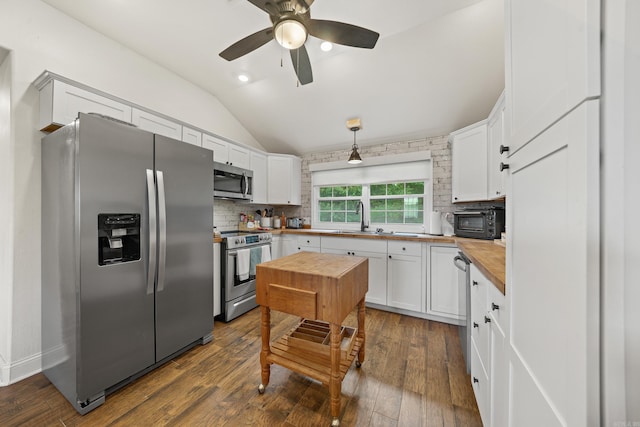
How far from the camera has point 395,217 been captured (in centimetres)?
379

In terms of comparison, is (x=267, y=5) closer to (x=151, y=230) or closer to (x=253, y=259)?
(x=151, y=230)

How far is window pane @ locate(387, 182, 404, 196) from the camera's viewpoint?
3732 millimetres

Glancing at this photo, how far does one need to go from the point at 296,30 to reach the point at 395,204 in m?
2.91

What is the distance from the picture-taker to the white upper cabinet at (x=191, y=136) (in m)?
2.78

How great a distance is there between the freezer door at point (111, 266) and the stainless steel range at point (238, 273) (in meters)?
0.95

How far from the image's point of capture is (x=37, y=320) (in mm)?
1883

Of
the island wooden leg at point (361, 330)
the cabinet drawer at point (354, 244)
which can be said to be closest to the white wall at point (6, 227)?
the island wooden leg at point (361, 330)

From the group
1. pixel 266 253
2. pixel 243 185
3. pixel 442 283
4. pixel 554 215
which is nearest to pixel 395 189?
pixel 442 283

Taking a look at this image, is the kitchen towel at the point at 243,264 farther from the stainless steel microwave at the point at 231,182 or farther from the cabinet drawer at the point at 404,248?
the cabinet drawer at the point at 404,248

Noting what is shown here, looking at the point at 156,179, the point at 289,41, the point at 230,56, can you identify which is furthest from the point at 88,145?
the point at 289,41

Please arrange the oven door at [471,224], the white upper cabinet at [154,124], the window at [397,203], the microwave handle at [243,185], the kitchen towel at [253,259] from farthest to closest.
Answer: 1. the window at [397,203]
2. the microwave handle at [243,185]
3. the kitchen towel at [253,259]
4. the oven door at [471,224]
5. the white upper cabinet at [154,124]

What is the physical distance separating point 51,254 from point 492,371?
299 centimetres

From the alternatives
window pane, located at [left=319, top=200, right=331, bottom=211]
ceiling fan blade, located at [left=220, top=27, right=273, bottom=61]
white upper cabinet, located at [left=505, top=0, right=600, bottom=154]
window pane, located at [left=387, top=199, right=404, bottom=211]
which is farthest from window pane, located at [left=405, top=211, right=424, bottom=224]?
ceiling fan blade, located at [left=220, top=27, right=273, bottom=61]

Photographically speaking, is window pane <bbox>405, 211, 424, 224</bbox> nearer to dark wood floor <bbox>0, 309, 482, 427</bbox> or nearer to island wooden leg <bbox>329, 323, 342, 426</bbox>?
dark wood floor <bbox>0, 309, 482, 427</bbox>
